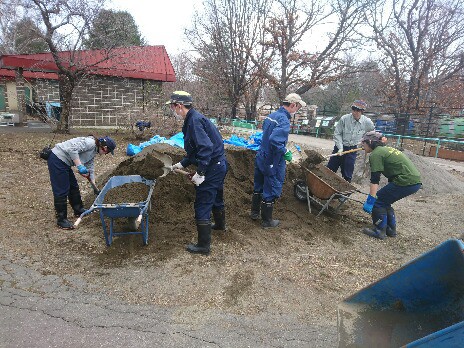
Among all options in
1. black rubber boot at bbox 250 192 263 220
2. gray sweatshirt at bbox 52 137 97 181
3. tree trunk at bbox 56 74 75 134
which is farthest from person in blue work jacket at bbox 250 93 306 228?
tree trunk at bbox 56 74 75 134

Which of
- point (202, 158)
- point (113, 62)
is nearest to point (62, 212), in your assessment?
point (202, 158)

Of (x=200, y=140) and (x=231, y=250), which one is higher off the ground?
(x=200, y=140)

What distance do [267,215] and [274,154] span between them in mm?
900

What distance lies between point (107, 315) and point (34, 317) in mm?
585

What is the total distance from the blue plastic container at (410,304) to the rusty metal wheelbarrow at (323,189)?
2491mm

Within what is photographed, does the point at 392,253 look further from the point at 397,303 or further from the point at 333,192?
the point at 397,303

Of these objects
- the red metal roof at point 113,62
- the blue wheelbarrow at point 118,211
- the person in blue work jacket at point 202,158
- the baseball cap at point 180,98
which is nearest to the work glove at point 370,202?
the person in blue work jacket at point 202,158

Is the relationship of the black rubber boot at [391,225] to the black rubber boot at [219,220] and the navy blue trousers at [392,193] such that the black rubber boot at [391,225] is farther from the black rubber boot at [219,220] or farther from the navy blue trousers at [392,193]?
the black rubber boot at [219,220]

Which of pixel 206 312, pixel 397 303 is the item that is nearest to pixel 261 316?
pixel 206 312

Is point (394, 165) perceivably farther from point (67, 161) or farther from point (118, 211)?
point (67, 161)

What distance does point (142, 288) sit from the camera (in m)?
3.30

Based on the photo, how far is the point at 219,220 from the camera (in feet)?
14.7

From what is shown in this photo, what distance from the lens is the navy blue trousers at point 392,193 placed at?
4578 mm

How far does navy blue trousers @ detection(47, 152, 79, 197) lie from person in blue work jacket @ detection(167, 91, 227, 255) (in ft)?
5.03
